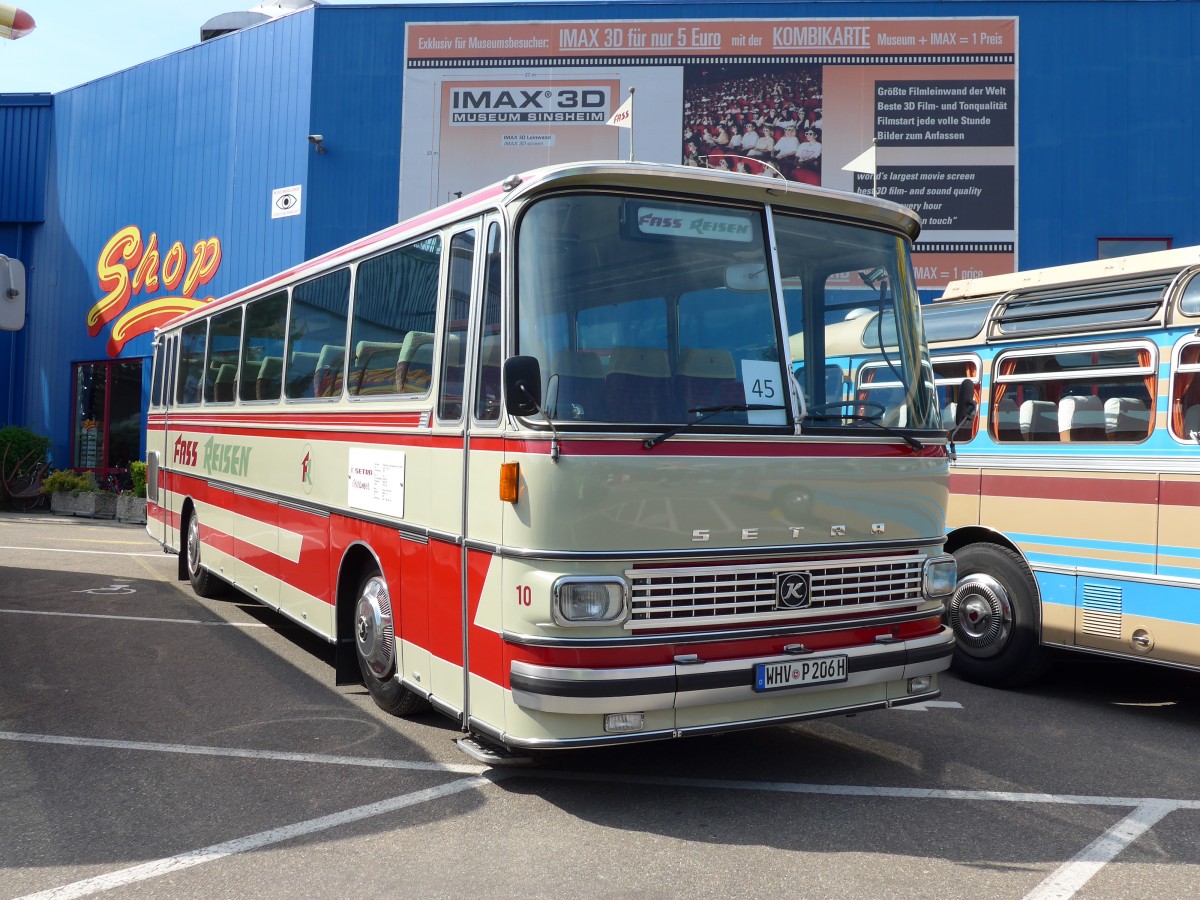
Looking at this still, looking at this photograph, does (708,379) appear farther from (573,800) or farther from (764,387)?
(573,800)

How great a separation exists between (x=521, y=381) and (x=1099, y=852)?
307 centimetres

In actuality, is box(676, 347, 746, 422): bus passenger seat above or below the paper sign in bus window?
above

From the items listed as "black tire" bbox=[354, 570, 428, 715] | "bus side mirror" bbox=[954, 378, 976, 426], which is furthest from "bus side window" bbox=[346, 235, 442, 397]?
"bus side mirror" bbox=[954, 378, 976, 426]

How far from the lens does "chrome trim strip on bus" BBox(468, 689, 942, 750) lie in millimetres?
4586

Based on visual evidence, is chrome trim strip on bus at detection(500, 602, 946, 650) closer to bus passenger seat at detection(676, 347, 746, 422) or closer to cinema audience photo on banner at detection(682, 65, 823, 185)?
bus passenger seat at detection(676, 347, 746, 422)

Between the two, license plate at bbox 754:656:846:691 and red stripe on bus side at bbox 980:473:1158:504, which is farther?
red stripe on bus side at bbox 980:473:1158:504

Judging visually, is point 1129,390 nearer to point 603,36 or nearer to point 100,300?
point 603,36

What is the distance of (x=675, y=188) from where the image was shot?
499 centimetres

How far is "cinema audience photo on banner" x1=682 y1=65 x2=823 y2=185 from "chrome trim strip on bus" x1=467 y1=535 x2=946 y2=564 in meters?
13.5

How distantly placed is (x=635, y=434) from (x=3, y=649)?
6085mm

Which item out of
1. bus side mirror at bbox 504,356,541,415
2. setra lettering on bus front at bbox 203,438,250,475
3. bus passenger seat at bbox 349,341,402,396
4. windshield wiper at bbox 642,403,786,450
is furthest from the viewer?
setra lettering on bus front at bbox 203,438,250,475

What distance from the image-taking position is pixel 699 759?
5.68m

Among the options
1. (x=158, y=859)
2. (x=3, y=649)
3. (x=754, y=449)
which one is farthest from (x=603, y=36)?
(x=158, y=859)

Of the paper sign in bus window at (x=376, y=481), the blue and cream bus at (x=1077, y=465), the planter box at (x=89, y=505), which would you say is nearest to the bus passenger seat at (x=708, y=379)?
the blue and cream bus at (x=1077, y=465)
